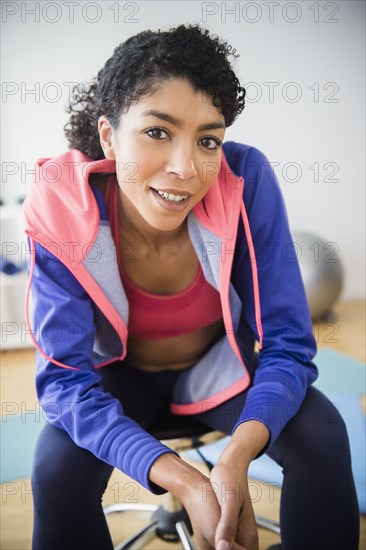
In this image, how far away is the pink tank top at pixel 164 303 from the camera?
1.12 metres

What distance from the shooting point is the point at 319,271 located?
2.60m

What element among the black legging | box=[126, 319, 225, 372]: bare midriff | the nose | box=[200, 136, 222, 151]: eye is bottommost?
the black legging

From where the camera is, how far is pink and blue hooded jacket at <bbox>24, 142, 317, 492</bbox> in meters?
0.97

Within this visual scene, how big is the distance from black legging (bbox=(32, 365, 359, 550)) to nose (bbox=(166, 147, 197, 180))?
0.48 metres

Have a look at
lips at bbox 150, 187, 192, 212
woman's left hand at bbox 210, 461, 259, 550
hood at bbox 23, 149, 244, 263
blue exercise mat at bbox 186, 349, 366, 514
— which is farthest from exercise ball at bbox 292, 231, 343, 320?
woman's left hand at bbox 210, 461, 259, 550

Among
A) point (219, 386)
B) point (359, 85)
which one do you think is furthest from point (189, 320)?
point (359, 85)

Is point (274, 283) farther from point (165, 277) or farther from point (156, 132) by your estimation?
point (156, 132)

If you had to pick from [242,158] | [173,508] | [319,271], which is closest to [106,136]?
[242,158]

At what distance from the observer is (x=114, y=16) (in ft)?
8.34

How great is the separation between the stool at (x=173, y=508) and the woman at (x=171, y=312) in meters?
0.03

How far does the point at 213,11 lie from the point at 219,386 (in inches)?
82.7

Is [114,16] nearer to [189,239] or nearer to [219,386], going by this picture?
[189,239]

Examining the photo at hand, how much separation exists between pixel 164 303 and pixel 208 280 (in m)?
0.11

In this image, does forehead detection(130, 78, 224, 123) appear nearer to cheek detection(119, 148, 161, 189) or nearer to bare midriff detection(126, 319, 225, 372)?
cheek detection(119, 148, 161, 189)
